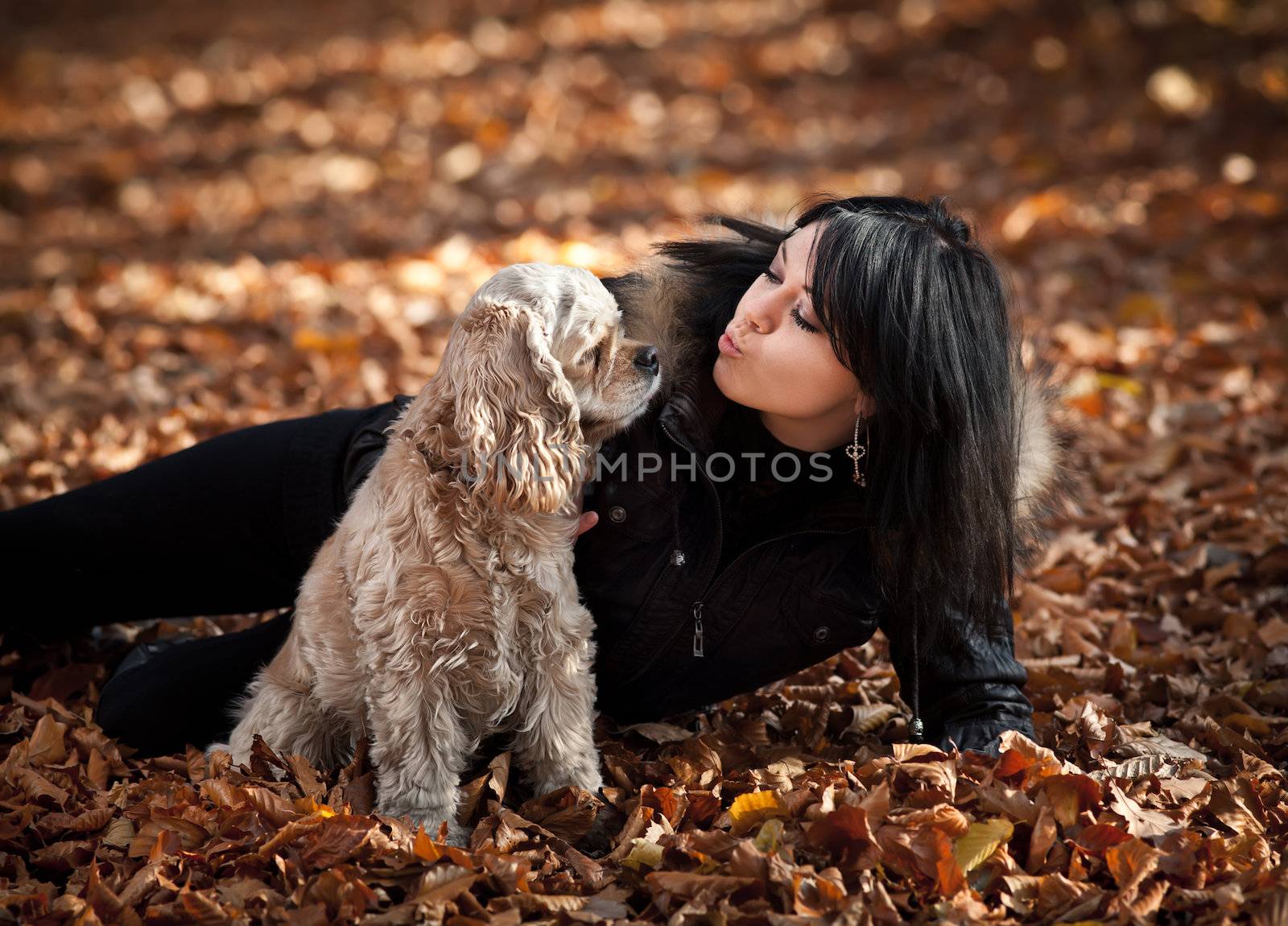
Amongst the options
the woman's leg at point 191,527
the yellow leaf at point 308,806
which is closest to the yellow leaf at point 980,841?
the yellow leaf at point 308,806

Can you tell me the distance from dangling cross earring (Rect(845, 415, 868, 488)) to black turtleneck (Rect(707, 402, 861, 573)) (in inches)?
3.7

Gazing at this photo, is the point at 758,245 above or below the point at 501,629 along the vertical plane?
above

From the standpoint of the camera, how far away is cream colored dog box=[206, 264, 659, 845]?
2.75 m

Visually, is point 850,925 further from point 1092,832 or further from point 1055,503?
point 1055,503

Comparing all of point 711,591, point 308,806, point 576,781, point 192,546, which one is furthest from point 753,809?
point 192,546

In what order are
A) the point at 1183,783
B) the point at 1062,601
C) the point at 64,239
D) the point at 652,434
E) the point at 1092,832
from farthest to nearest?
1. the point at 64,239
2. the point at 1062,601
3. the point at 652,434
4. the point at 1183,783
5. the point at 1092,832

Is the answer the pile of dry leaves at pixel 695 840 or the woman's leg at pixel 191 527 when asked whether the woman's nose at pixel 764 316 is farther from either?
the woman's leg at pixel 191 527

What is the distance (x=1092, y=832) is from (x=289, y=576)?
2.45 metres

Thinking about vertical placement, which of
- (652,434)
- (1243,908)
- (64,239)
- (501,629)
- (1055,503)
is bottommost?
(1243,908)

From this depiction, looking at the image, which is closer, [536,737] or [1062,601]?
[536,737]

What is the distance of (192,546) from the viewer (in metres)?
3.52

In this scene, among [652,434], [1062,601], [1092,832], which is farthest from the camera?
[1062,601]

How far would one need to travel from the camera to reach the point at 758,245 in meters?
3.33

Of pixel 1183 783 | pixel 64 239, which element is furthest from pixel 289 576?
pixel 64 239
